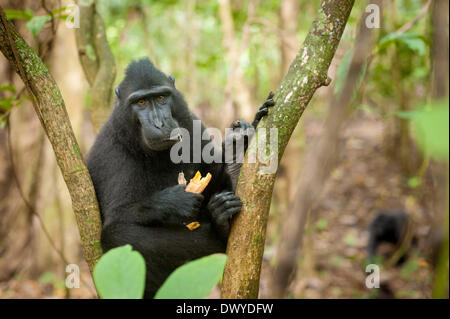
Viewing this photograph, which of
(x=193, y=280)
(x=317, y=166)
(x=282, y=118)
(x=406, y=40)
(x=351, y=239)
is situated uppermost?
(x=406, y=40)

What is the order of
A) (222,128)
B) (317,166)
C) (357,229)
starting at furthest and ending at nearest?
(357,229)
(222,128)
(317,166)

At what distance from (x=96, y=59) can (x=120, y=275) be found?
11.8 feet

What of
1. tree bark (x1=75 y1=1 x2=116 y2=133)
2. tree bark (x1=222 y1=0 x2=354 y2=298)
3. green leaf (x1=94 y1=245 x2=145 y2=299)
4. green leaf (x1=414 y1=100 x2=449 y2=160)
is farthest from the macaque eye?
green leaf (x1=414 y1=100 x2=449 y2=160)

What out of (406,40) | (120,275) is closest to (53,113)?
(120,275)

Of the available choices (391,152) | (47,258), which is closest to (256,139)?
(47,258)

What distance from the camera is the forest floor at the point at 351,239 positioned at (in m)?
6.20

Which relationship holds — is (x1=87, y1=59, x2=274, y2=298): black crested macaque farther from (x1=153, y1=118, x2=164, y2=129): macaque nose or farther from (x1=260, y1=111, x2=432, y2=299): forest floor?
(x1=260, y1=111, x2=432, y2=299): forest floor

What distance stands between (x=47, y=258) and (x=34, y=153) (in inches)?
66.1

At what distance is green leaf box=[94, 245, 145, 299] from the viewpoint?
3.48ft

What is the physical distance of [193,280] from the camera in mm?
1083

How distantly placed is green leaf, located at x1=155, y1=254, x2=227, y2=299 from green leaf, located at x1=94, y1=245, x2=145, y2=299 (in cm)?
7

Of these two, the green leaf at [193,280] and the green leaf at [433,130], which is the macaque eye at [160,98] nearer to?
the green leaf at [193,280]

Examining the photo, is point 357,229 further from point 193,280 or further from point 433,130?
point 433,130
